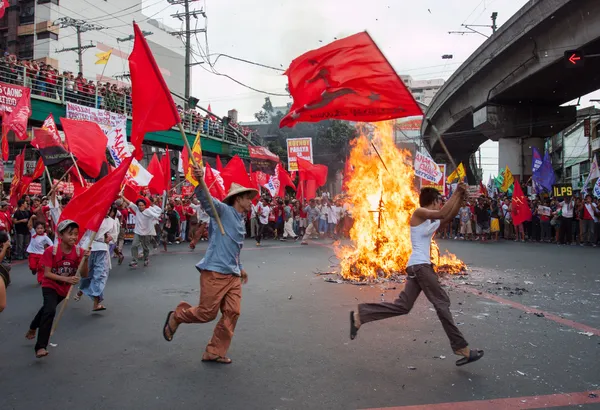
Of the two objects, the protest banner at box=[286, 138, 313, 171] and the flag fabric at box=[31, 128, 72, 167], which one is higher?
the protest banner at box=[286, 138, 313, 171]

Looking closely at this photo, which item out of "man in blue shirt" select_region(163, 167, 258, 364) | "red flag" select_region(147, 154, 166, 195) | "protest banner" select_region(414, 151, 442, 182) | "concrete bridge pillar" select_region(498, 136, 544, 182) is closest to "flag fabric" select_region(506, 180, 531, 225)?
"protest banner" select_region(414, 151, 442, 182)

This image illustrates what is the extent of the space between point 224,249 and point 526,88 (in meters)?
18.4

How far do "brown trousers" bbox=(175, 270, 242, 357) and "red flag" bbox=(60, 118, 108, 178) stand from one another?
18.7 ft

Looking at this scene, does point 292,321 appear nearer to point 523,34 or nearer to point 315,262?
point 315,262

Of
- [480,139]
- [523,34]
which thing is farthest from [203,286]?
[480,139]

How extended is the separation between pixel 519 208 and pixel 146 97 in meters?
16.8

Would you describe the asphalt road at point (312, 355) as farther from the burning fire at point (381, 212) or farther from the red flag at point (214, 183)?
the red flag at point (214, 183)

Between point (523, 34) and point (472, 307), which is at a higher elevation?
point (523, 34)

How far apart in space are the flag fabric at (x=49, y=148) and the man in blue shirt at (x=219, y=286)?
29.7ft

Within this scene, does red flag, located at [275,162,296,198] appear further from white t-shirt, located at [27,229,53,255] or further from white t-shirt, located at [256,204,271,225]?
white t-shirt, located at [27,229,53,255]

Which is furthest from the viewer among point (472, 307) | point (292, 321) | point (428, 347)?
point (472, 307)

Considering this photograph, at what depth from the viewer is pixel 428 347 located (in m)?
4.94

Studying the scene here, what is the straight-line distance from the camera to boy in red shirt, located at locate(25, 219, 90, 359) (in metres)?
4.75

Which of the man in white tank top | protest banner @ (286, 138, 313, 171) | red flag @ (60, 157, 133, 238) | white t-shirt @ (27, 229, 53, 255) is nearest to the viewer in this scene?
the man in white tank top
